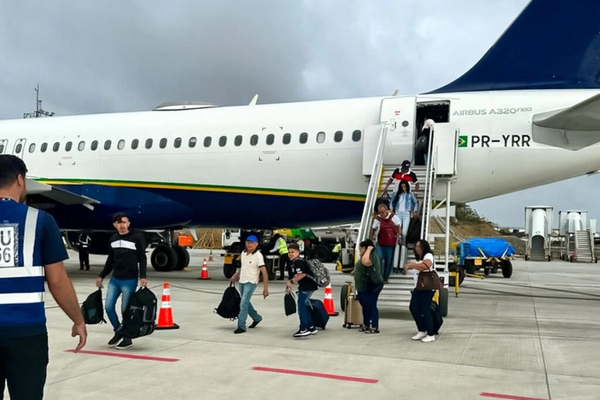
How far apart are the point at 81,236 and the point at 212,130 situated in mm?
6493

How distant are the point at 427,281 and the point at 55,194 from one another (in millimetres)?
10944

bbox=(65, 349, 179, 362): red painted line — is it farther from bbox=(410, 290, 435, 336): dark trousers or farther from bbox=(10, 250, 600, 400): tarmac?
bbox=(410, 290, 435, 336): dark trousers

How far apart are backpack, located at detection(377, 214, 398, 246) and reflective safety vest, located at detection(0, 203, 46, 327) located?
737cm

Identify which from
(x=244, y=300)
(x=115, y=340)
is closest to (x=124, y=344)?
(x=115, y=340)

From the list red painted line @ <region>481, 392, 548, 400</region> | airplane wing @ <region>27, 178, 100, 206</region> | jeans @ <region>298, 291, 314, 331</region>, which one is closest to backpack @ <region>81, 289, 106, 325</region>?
jeans @ <region>298, 291, 314, 331</region>

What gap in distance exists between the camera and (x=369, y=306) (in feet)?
27.6

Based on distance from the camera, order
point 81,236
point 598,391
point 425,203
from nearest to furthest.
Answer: point 598,391 → point 425,203 → point 81,236

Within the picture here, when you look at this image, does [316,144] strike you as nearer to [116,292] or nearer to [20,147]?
[116,292]

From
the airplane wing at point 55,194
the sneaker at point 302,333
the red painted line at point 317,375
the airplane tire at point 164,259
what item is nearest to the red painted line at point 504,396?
the red painted line at point 317,375

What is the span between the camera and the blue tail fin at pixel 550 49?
510 inches

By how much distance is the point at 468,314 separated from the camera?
34.0ft

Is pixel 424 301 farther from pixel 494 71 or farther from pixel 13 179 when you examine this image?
pixel 494 71

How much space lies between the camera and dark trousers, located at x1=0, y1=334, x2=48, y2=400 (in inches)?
120

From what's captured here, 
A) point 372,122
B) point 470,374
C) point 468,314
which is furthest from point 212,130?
point 470,374
